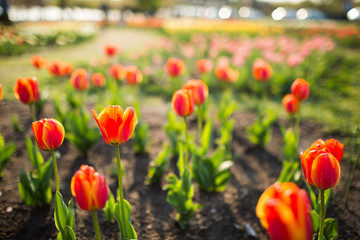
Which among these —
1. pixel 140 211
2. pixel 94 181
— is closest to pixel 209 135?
pixel 140 211

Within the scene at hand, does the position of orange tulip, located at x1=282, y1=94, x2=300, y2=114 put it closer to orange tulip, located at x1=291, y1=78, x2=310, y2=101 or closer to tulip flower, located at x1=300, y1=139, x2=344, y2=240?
orange tulip, located at x1=291, y1=78, x2=310, y2=101

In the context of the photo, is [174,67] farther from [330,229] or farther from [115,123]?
[330,229]

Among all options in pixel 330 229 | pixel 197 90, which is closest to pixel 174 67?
pixel 197 90

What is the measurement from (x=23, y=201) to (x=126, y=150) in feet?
4.11

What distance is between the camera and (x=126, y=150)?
324 centimetres

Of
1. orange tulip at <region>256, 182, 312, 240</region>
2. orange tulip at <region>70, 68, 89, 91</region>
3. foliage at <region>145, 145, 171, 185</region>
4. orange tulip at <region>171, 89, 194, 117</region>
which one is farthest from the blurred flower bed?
orange tulip at <region>256, 182, 312, 240</region>

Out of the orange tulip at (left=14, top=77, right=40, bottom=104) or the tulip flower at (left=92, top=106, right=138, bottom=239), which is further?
the orange tulip at (left=14, top=77, right=40, bottom=104)

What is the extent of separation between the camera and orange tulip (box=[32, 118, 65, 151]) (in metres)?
1.45

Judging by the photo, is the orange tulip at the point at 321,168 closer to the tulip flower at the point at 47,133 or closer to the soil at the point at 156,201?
the soil at the point at 156,201

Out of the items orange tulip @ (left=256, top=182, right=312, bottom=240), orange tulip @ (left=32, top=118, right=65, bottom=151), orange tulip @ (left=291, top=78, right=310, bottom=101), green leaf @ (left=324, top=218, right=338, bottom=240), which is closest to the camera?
orange tulip @ (left=256, top=182, right=312, bottom=240)

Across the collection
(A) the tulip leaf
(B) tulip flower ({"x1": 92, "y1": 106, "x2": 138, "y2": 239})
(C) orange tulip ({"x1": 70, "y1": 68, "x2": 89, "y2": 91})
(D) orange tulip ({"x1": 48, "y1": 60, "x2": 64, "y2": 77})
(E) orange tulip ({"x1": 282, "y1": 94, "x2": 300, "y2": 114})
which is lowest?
(A) the tulip leaf

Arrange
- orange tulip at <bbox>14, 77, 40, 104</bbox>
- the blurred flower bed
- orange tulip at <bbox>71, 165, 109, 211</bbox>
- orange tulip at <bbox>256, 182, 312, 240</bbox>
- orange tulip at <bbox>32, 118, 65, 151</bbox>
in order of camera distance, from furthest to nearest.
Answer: the blurred flower bed
orange tulip at <bbox>14, 77, 40, 104</bbox>
orange tulip at <bbox>32, 118, 65, 151</bbox>
orange tulip at <bbox>71, 165, 109, 211</bbox>
orange tulip at <bbox>256, 182, 312, 240</bbox>

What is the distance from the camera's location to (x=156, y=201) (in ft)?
7.79

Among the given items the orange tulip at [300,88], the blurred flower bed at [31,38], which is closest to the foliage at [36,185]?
the orange tulip at [300,88]
